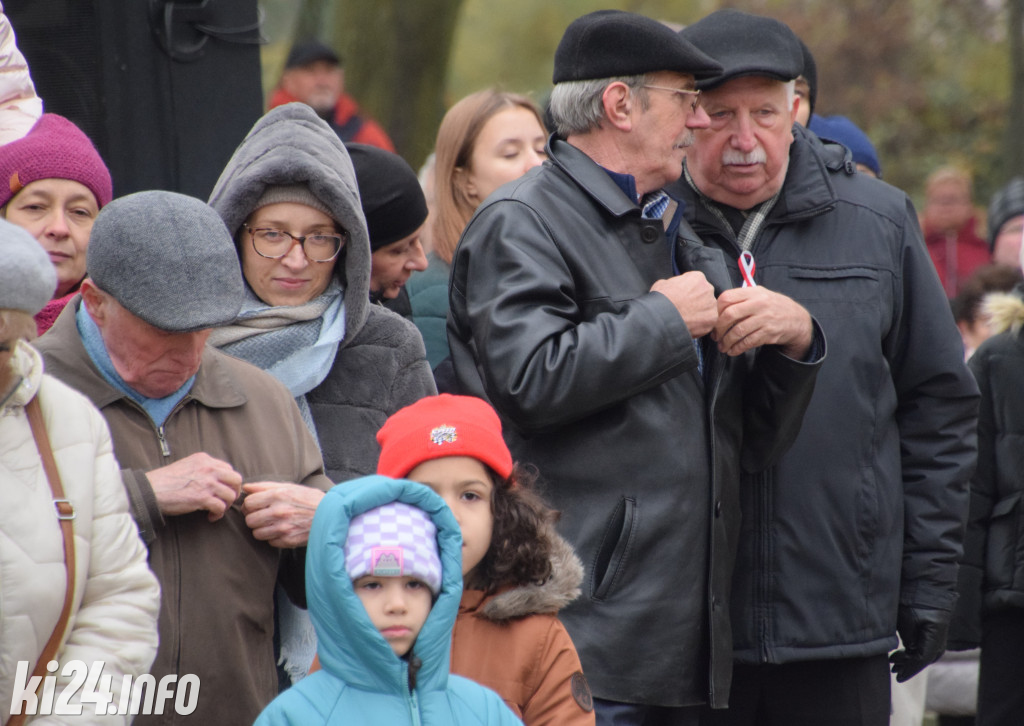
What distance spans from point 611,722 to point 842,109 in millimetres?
20810

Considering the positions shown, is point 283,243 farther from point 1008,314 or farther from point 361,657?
point 1008,314

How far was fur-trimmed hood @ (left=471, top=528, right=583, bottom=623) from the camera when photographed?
2.95 meters

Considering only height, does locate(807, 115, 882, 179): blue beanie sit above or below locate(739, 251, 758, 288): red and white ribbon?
above

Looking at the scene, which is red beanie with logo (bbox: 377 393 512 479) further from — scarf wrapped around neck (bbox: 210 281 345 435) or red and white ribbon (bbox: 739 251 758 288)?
red and white ribbon (bbox: 739 251 758 288)

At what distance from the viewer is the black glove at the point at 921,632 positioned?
3.77 meters

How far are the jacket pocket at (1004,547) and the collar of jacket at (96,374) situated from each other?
277 centimetres

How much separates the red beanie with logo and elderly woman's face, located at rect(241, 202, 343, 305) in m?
0.60

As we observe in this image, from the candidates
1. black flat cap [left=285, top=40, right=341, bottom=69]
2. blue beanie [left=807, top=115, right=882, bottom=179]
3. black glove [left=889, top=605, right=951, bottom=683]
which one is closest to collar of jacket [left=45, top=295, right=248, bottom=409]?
black glove [left=889, top=605, right=951, bottom=683]

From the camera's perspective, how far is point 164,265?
282 cm

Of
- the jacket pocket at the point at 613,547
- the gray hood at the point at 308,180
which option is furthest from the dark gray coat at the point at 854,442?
the gray hood at the point at 308,180

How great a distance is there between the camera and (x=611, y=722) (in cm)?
317

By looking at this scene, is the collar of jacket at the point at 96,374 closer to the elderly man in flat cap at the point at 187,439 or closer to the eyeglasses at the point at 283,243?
the elderly man in flat cap at the point at 187,439

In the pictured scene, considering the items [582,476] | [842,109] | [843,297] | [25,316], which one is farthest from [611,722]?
[842,109]

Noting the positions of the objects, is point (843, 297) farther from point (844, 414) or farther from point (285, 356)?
point (285, 356)
